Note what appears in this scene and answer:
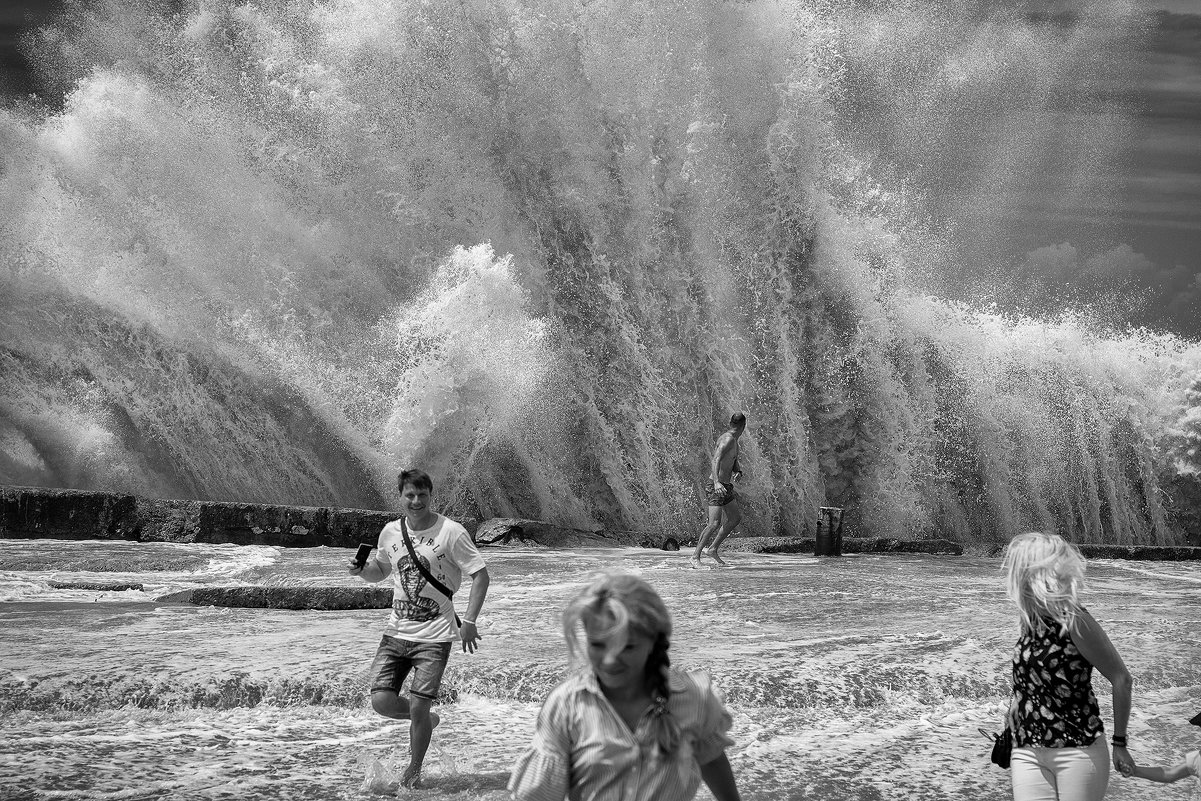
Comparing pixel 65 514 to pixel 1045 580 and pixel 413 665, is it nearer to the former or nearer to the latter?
pixel 413 665

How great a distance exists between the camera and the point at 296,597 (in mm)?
7762

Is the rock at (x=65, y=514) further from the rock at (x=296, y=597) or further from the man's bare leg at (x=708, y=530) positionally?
the man's bare leg at (x=708, y=530)

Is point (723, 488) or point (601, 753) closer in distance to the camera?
point (601, 753)

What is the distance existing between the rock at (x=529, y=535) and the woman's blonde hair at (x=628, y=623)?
33.9 ft

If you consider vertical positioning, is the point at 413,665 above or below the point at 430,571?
below

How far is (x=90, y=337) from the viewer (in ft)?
55.9

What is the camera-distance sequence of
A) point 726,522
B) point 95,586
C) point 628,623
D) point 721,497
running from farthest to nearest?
point 726,522
point 721,497
point 95,586
point 628,623

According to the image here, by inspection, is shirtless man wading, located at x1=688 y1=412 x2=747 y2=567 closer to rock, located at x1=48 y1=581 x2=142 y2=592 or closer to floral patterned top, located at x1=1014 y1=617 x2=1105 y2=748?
rock, located at x1=48 y1=581 x2=142 y2=592

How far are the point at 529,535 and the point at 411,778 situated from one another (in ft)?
27.2

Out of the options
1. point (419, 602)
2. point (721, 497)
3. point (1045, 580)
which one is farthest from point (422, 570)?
point (721, 497)

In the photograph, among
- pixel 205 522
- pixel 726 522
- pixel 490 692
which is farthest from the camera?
pixel 205 522

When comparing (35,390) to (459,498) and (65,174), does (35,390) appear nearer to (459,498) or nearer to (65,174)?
(65,174)

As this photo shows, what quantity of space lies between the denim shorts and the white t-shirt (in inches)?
1.2

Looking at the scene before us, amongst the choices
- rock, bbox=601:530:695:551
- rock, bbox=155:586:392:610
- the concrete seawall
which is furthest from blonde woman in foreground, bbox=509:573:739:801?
rock, bbox=601:530:695:551
